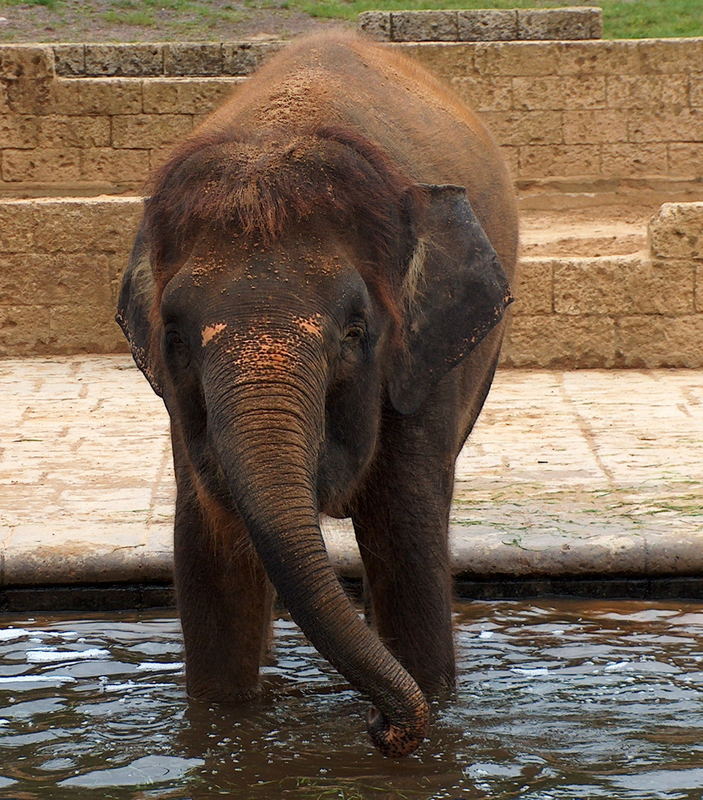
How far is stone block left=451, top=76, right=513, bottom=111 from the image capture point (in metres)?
15.6

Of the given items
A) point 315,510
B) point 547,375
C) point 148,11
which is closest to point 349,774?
point 315,510

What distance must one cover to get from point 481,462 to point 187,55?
10.2 m

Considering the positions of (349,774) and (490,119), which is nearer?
(349,774)

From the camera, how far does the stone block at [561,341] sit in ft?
37.5

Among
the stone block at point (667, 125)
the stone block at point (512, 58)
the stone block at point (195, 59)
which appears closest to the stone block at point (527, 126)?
the stone block at point (512, 58)

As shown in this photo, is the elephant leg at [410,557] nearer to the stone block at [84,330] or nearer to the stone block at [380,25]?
the stone block at [84,330]

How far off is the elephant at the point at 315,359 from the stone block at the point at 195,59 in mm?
12329

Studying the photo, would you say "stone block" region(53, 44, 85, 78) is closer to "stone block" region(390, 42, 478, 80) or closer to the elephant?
"stone block" region(390, 42, 478, 80)

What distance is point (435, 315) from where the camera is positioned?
4.34 meters

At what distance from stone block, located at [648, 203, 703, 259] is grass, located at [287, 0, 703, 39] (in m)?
9.56

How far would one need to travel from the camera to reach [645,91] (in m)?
15.6

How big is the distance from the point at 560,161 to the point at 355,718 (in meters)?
11.4

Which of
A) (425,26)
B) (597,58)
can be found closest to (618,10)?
(425,26)

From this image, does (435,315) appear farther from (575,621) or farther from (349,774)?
(575,621)
